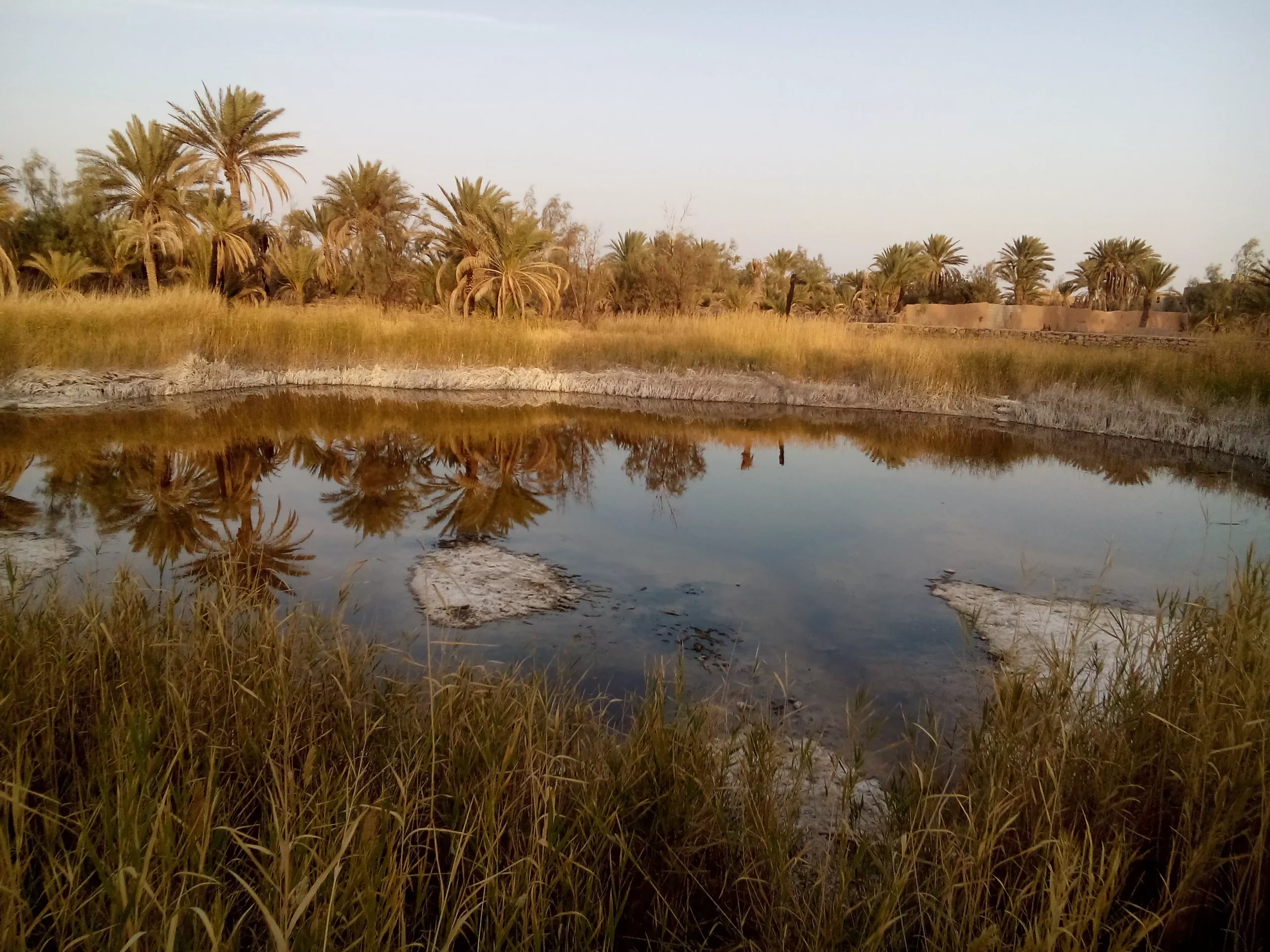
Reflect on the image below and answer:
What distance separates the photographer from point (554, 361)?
15953mm

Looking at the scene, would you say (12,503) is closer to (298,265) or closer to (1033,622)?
(1033,622)

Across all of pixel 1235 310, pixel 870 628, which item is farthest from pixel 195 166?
pixel 1235 310

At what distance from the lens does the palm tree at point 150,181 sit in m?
20.2

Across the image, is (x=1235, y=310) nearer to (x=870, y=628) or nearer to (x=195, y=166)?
(x=870, y=628)

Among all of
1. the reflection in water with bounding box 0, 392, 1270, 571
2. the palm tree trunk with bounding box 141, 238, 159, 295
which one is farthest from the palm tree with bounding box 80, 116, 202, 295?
the reflection in water with bounding box 0, 392, 1270, 571

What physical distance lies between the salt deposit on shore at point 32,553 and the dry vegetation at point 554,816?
2047 mm

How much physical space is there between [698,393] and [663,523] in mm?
7954

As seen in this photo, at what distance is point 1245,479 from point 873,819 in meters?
8.74

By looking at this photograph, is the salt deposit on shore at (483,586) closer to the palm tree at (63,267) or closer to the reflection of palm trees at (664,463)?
the reflection of palm trees at (664,463)

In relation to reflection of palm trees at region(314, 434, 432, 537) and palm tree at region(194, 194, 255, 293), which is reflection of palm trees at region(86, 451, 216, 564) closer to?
reflection of palm trees at region(314, 434, 432, 537)

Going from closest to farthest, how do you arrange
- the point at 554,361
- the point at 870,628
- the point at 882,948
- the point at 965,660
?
1. the point at 882,948
2. the point at 965,660
3. the point at 870,628
4. the point at 554,361

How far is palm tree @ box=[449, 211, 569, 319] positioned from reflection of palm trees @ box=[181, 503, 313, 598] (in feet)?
41.7

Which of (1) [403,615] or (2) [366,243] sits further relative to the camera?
(2) [366,243]

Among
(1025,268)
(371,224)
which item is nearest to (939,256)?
(1025,268)
